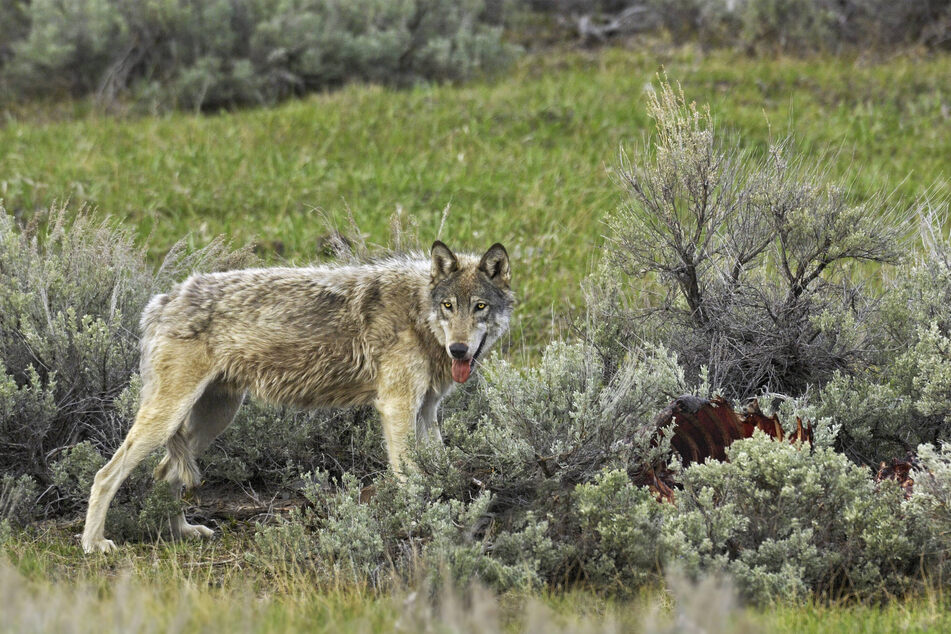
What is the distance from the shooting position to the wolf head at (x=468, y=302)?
6375 millimetres

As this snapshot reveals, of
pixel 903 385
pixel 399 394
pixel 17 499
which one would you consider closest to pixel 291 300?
pixel 399 394

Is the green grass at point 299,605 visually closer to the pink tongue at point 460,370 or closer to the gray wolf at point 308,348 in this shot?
the gray wolf at point 308,348

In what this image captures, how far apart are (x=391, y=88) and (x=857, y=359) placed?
1081 cm

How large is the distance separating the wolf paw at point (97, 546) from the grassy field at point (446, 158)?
0.09 meters

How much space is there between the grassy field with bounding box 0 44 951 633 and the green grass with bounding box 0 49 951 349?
0.10 ft

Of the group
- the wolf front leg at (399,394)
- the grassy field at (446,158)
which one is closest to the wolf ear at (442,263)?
the wolf front leg at (399,394)

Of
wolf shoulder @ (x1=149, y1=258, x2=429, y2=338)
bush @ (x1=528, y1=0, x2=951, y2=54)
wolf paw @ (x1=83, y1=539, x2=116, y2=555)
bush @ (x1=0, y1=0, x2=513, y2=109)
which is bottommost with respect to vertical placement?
wolf paw @ (x1=83, y1=539, x2=116, y2=555)

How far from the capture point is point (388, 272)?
7105 millimetres

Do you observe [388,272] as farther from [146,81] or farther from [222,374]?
[146,81]

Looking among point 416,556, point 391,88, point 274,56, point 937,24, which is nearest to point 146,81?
point 274,56

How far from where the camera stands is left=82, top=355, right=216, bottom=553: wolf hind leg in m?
6.20

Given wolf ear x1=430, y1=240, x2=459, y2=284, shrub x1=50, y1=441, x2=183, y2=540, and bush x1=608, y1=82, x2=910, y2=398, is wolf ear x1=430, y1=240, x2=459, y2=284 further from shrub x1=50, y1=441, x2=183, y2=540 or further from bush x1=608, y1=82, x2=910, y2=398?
shrub x1=50, y1=441, x2=183, y2=540

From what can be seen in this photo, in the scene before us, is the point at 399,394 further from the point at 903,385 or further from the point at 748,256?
the point at 903,385

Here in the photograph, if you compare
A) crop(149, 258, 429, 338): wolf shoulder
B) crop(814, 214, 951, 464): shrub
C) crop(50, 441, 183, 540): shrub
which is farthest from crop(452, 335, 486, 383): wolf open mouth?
crop(814, 214, 951, 464): shrub
